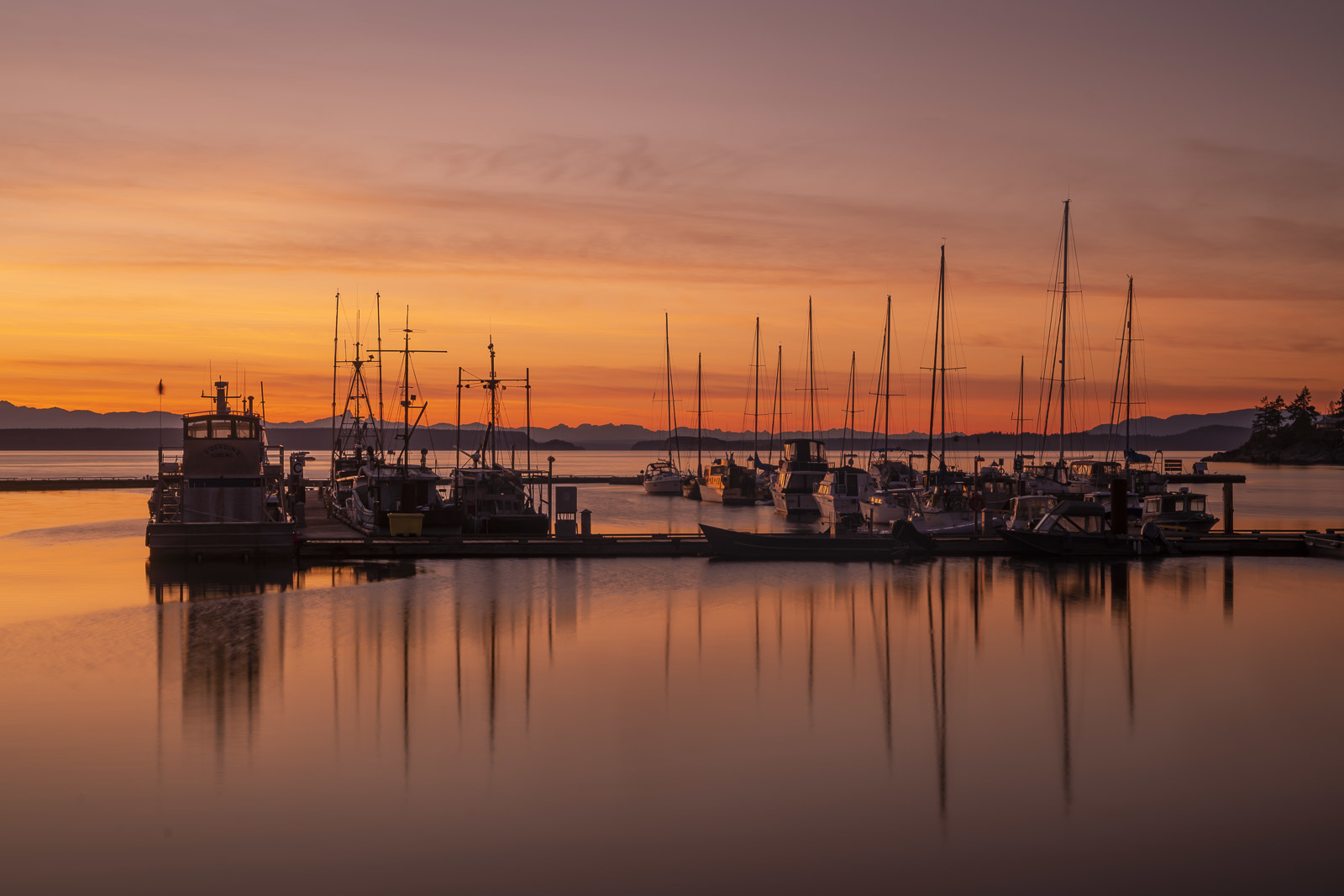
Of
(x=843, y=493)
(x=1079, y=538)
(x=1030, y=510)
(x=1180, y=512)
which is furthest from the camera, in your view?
(x=843, y=493)

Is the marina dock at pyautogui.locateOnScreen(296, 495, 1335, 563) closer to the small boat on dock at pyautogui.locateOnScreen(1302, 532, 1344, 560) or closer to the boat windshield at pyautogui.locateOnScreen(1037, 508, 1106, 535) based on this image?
the small boat on dock at pyautogui.locateOnScreen(1302, 532, 1344, 560)

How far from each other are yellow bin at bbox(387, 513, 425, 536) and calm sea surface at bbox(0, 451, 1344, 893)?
8819mm

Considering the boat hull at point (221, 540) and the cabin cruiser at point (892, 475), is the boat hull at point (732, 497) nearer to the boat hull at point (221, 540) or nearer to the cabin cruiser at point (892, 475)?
the cabin cruiser at point (892, 475)

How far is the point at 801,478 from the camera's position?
71312 millimetres

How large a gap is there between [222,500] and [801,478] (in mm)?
40446

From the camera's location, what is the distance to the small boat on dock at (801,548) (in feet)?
140

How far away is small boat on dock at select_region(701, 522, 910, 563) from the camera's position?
42.7m

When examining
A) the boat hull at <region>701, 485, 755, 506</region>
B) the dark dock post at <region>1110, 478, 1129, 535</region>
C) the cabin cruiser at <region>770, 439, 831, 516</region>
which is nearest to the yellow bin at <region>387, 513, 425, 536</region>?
the dark dock post at <region>1110, 478, 1129, 535</region>

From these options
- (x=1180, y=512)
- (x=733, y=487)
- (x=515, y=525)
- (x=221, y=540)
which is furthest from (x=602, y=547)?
(x=733, y=487)

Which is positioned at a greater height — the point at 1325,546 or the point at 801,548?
the point at 1325,546

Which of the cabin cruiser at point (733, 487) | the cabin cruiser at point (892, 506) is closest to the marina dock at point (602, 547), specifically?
the cabin cruiser at point (892, 506)

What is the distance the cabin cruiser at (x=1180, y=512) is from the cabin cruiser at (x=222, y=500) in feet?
137

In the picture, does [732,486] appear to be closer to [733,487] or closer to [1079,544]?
[733,487]

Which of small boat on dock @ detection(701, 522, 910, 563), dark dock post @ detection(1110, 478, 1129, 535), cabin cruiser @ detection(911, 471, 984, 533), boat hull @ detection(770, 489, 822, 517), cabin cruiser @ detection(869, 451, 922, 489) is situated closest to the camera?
small boat on dock @ detection(701, 522, 910, 563)
